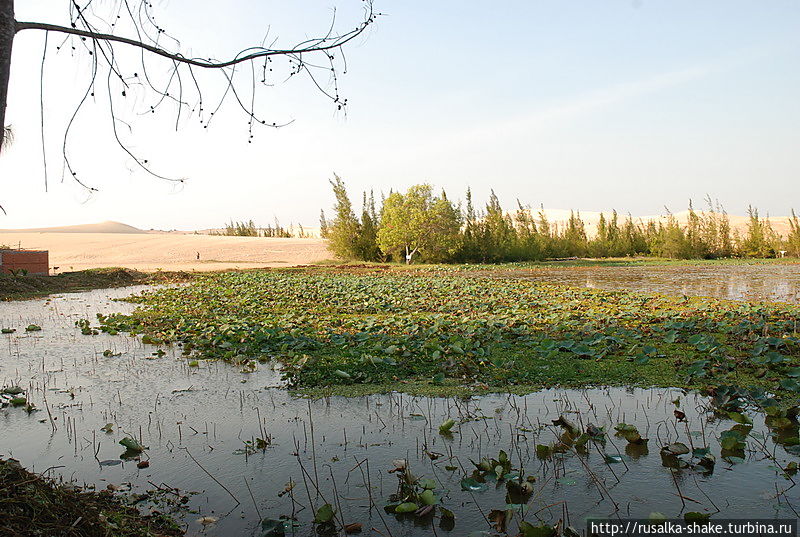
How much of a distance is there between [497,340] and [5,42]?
23.2 ft

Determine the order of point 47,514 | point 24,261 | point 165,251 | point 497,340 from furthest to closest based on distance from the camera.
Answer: point 165,251, point 24,261, point 497,340, point 47,514

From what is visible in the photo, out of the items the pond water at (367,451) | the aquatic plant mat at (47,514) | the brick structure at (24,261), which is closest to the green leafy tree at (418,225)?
the brick structure at (24,261)

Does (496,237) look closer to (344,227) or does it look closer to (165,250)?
(344,227)

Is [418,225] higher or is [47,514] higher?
[418,225]

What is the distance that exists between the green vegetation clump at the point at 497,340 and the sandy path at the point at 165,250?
28.6 m

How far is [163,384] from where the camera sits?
6734 mm

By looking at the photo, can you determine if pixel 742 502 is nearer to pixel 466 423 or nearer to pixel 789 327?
pixel 466 423

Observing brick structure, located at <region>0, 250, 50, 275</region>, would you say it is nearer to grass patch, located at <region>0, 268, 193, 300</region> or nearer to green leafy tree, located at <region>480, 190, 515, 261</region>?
grass patch, located at <region>0, 268, 193, 300</region>

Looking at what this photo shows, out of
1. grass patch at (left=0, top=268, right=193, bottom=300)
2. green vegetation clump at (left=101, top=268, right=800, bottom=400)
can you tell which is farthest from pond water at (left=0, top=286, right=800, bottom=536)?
grass patch at (left=0, top=268, right=193, bottom=300)

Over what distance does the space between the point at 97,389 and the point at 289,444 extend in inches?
131

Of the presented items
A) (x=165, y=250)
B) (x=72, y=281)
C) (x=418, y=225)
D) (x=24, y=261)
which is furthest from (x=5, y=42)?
(x=165, y=250)

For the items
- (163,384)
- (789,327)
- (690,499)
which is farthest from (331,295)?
(690,499)

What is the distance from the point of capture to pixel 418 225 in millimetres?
38312

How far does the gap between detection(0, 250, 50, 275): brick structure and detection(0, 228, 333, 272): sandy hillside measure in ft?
49.1
